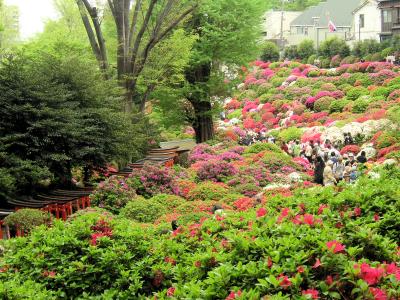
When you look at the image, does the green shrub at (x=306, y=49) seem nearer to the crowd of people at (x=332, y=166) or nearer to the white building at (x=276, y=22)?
the white building at (x=276, y=22)

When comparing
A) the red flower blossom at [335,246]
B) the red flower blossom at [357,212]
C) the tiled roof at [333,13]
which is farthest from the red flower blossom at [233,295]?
the tiled roof at [333,13]

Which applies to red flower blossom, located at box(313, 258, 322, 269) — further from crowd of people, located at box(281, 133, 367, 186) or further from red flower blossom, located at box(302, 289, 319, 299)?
crowd of people, located at box(281, 133, 367, 186)

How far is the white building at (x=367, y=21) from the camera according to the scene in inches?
2153

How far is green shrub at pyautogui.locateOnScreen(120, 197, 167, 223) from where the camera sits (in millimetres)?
12969

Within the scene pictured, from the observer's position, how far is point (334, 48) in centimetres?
5044

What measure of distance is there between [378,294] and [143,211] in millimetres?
8911

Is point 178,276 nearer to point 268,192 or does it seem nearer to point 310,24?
point 268,192

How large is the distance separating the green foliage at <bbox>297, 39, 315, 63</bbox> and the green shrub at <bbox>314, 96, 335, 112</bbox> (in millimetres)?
18789

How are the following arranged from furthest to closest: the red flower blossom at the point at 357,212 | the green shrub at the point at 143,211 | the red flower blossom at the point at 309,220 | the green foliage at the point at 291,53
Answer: the green foliage at the point at 291,53
the green shrub at the point at 143,211
the red flower blossom at the point at 357,212
the red flower blossom at the point at 309,220

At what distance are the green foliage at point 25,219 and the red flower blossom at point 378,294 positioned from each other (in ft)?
30.5

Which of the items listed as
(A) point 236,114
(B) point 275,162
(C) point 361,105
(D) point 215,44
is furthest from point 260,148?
(A) point 236,114

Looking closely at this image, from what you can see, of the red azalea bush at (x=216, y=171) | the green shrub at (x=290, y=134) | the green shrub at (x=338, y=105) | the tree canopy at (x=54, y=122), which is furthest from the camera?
the green shrub at (x=338, y=105)

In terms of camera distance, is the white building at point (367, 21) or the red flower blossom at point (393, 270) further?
the white building at point (367, 21)

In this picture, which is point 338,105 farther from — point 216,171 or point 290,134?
point 216,171
